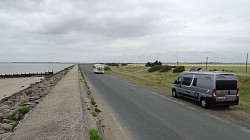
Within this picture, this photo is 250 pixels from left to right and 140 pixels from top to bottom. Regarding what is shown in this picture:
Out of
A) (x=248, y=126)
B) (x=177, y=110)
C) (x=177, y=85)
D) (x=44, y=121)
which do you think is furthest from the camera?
(x=177, y=85)

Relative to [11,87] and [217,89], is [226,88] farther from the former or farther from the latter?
[11,87]

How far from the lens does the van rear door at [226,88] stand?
54.3 feet

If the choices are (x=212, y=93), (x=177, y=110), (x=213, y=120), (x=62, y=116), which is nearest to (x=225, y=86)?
(x=212, y=93)

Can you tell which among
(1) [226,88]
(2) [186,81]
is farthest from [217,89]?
(2) [186,81]

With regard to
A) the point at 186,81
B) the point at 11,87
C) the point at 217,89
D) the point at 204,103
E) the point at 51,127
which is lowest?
the point at 11,87

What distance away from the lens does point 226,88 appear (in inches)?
657

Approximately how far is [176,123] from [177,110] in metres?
3.64

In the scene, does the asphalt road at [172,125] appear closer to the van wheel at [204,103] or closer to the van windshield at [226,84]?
the van wheel at [204,103]

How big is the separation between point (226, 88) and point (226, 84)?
236mm

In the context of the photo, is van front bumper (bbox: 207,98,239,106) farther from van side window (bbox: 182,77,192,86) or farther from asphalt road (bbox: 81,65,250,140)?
van side window (bbox: 182,77,192,86)

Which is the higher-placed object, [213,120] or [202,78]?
[202,78]

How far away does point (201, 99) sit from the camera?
1742 centimetres

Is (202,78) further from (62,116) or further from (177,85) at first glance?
(62,116)

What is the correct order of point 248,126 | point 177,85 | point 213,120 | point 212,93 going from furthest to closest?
point 177,85
point 212,93
point 213,120
point 248,126
